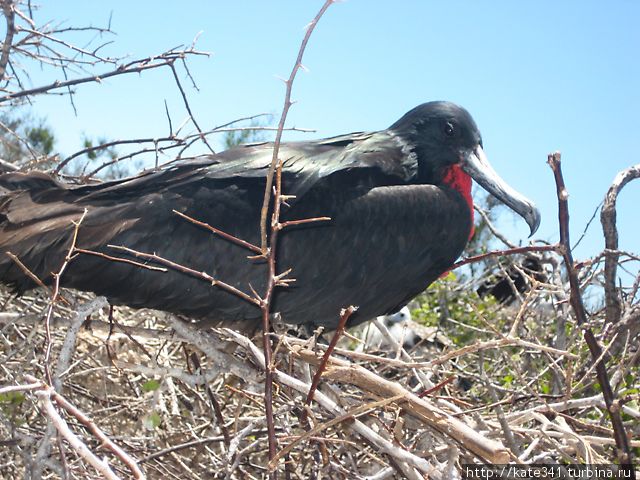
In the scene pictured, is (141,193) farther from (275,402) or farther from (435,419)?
(435,419)

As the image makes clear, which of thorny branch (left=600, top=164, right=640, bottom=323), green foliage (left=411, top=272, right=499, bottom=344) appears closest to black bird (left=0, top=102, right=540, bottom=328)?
thorny branch (left=600, top=164, right=640, bottom=323)

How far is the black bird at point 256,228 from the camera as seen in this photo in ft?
8.31

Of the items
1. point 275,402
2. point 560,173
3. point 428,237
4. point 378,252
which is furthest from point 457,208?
point 560,173

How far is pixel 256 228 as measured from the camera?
270 cm

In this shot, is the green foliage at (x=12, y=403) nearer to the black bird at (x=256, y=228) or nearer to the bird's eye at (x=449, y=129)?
the black bird at (x=256, y=228)

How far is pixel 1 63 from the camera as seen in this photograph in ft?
8.84

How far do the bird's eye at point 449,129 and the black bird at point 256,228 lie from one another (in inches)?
6.9

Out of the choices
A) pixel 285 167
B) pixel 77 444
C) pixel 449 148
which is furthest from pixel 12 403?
pixel 449 148

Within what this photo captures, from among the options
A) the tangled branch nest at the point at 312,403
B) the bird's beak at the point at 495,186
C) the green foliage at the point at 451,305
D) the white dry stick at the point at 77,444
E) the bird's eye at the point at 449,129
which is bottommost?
the green foliage at the point at 451,305

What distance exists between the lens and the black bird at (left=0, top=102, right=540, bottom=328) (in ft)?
8.31

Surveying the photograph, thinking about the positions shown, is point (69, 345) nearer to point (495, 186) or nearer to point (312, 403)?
point (312, 403)

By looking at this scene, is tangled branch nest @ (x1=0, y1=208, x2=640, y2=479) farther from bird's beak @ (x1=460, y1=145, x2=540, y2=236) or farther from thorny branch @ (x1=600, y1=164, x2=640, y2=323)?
bird's beak @ (x1=460, y1=145, x2=540, y2=236)

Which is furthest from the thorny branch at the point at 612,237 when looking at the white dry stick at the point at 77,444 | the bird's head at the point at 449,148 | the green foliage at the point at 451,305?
the green foliage at the point at 451,305

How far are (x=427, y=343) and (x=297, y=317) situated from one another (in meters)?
2.47
